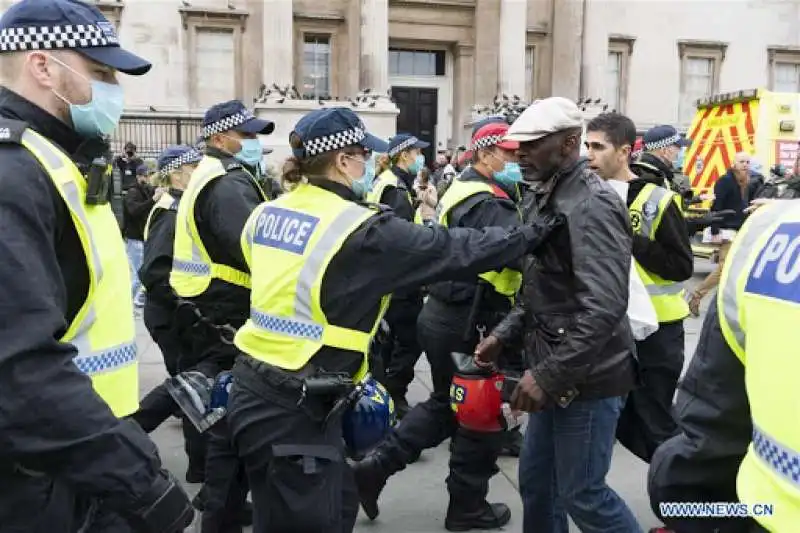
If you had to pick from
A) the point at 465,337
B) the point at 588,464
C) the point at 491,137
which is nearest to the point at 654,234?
the point at 491,137

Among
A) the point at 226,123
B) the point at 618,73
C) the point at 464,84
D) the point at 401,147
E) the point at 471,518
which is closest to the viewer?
the point at 471,518

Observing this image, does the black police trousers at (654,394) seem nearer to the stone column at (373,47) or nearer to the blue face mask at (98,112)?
the blue face mask at (98,112)

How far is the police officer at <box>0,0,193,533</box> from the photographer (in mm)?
1699

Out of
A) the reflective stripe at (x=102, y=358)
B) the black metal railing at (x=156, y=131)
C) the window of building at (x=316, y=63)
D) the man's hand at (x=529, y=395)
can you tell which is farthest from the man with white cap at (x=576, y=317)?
the window of building at (x=316, y=63)

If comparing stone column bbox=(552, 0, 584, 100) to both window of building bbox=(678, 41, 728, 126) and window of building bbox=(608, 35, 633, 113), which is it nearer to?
window of building bbox=(608, 35, 633, 113)

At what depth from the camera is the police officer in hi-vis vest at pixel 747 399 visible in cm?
133

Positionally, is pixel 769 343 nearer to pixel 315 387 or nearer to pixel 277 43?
pixel 315 387

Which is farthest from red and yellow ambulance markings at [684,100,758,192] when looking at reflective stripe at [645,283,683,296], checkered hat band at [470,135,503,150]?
checkered hat band at [470,135,503,150]

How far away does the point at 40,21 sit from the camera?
1997mm

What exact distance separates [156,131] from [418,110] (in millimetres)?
8128

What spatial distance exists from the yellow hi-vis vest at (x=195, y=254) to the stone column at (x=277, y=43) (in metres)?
16.1

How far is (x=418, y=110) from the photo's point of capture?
2369 centimetres

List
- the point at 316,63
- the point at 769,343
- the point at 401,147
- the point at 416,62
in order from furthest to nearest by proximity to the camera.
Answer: the point at 416,62, the point at 316,63, the point at 401,147, the point at 769,343

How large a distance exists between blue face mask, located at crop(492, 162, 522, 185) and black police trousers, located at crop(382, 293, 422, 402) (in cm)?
187
